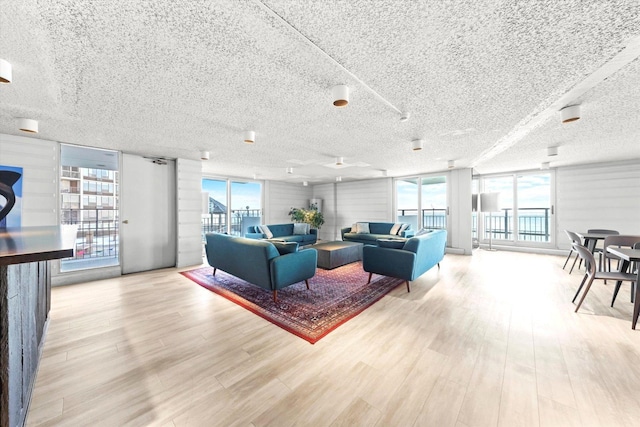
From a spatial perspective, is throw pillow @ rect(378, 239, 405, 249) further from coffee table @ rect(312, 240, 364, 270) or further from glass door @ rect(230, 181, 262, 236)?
glass door @ rect(230, 181, 262, 236)

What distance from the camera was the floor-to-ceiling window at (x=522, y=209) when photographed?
259 inches

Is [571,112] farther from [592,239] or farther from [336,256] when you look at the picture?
[336,256]

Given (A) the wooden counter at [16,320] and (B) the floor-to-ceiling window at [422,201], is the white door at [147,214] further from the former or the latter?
(B) the floor-to-ceiling window at [422,201]

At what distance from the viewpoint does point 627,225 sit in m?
5.55

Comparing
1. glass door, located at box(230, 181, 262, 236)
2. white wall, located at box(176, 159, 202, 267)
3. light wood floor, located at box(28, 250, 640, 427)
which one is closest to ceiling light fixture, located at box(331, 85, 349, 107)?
light wood floor, located at box(28, 250, 640, 427)

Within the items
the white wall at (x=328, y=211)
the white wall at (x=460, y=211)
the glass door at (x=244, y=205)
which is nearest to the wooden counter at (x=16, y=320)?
the glass door at (x=244, y=205)

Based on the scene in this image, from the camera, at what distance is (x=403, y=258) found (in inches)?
137

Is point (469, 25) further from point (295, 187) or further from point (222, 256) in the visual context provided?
point (295, 187)

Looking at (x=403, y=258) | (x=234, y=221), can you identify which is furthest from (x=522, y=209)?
(x=234, y=221)

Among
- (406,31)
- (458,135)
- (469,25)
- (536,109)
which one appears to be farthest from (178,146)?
(536,109)

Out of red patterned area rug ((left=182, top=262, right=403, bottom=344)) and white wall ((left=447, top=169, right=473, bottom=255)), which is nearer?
red patterned area rug ((left=182, top=262, right=403, bottom=344))

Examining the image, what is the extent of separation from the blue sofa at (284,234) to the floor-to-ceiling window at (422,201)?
319 centimetres

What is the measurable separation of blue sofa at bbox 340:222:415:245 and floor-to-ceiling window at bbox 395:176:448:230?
0.84 m

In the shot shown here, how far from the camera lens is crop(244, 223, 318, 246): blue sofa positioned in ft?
21.9
